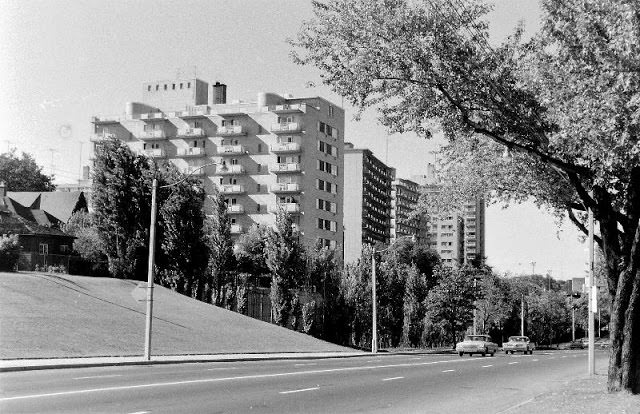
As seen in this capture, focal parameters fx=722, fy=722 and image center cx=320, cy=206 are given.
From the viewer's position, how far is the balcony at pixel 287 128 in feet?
342

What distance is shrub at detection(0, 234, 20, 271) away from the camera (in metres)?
43.7

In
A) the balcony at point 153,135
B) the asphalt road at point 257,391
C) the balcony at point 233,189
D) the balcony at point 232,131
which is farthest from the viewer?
the balcony at point 153,135

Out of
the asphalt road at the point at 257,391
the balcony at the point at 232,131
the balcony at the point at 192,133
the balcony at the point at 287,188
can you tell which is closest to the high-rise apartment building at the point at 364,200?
the balcony at the point at 287,188

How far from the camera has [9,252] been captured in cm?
4431

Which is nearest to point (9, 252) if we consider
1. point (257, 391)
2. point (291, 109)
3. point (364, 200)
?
point (257, 391)

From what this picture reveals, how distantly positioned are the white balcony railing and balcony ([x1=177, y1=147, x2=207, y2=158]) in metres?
12.7

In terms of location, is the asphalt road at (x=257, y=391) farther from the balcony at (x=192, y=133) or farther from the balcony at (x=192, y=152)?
the balcony at (x=192, y=133)

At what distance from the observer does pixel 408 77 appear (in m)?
A: 15.7

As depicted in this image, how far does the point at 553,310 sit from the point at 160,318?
86933mm

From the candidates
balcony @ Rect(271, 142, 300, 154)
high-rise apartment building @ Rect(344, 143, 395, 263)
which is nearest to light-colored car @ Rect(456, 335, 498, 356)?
balcony @ Rect(271, 142, 300, 154)

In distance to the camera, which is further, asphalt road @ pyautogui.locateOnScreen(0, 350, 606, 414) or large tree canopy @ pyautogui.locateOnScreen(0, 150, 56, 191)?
large tree canopy @ pyautogui.locateOnScreen(0, 150, 56, 191)

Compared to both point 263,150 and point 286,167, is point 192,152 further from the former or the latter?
point 286,167

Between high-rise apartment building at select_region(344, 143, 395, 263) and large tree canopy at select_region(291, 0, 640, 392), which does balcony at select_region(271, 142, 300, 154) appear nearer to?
high-rise apartment building at select_region(344, 143, 395, 263)

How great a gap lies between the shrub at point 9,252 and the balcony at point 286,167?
2430 inches
